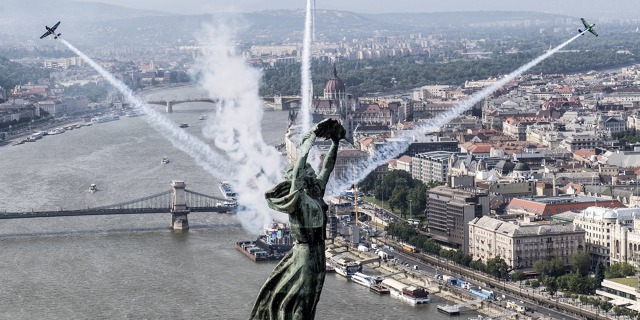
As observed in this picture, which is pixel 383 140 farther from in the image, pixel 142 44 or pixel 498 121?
pixel 142 44

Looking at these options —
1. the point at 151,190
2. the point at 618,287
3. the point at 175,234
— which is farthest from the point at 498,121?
the point at 618,287

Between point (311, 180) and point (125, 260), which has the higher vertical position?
point (311, 180)

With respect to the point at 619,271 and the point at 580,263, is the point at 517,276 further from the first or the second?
the point at 619,271

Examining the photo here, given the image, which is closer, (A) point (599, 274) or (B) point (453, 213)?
(A) point (599, 274)

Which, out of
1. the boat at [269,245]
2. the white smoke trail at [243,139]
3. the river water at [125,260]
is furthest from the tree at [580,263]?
the white smoke trail at [243,139]

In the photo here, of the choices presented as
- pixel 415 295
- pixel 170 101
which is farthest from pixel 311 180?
pixel 170 101
